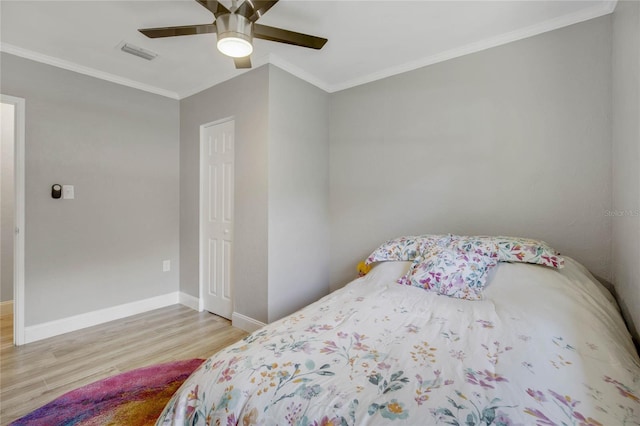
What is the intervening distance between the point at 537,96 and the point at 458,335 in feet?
6.27

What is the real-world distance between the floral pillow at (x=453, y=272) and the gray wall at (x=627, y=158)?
2.00ft

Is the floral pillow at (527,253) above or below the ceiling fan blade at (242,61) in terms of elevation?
below

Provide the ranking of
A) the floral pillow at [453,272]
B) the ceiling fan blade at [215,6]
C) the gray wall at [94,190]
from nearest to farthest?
the ceiling fan blade at [215,6] < the floral pillow at [453,272] < the gray wall at [94,190]

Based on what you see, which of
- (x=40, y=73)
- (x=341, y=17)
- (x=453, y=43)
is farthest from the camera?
(x=40, y=73)

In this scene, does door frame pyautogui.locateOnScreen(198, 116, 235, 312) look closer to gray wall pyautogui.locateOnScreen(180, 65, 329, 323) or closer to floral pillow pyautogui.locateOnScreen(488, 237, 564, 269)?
gray wall pyautogui.locateOnScreen(180, 65, 329, 323)

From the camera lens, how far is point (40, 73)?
2.45 metres

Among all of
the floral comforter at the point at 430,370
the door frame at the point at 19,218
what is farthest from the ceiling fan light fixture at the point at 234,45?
the door frame at the point at 19,218

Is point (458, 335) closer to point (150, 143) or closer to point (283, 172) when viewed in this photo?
point (283, 172)

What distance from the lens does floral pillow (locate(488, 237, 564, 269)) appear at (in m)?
1.68

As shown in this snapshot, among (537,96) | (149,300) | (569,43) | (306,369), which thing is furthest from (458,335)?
(149,300)

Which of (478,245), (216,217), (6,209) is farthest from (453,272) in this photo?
(6,209)

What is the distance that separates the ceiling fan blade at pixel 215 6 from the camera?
148 centimetres

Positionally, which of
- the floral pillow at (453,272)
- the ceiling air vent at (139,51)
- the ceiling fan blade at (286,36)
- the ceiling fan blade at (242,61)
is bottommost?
the floral pillow at (453,272)

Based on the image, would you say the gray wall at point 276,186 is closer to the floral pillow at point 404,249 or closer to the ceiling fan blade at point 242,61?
the ceiling fan blade at point 242,61
